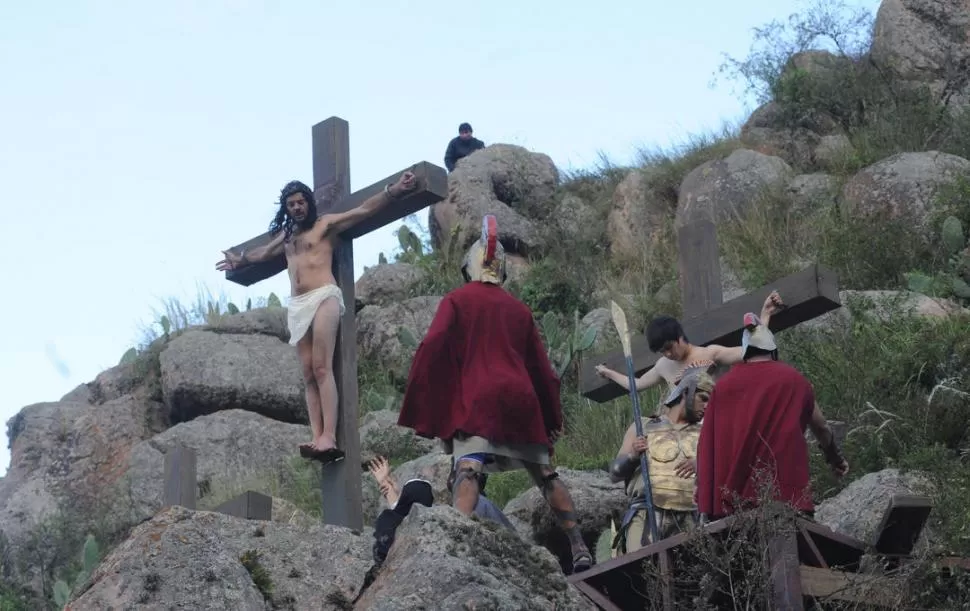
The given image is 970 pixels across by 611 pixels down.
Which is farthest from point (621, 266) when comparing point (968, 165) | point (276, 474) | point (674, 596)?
point (674, 596)

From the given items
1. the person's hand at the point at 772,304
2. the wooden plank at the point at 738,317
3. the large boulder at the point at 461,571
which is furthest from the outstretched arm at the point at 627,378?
the large boulder at the point at 461,571

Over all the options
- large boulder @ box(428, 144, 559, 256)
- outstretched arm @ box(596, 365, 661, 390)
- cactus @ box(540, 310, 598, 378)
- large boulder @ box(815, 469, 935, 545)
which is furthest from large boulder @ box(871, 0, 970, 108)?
large boulder @ box(815, 469, 935, 545)

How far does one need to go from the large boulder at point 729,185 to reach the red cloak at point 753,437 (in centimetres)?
1188

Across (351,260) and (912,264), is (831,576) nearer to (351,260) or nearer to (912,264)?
(351,260)

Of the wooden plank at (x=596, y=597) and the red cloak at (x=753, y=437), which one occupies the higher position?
the red cloak at (x=753, y=437)

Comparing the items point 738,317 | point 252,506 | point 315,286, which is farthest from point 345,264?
point 738,317

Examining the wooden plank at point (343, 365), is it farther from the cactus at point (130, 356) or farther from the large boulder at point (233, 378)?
the cactus at point (130, 356)

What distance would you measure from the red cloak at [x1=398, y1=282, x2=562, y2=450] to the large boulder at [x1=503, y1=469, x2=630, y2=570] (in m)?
2.16

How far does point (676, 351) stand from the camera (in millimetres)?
10523

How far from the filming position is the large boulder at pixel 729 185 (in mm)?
21031

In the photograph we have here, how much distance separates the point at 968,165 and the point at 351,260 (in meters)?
10.0

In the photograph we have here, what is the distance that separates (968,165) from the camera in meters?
19.2

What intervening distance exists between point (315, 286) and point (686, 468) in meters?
2.80

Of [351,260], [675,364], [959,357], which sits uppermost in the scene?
[351,260]
